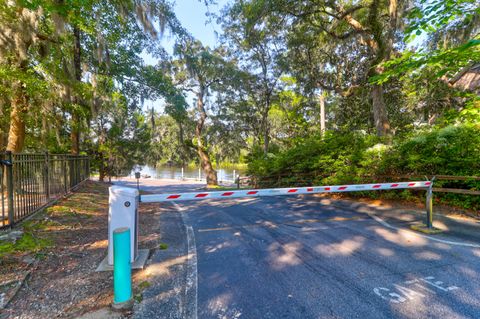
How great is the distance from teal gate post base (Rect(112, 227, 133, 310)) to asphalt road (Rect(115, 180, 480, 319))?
64 cm

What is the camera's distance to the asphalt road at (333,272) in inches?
95.8

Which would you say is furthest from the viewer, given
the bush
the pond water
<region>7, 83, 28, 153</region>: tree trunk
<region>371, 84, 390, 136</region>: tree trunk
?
the pond water

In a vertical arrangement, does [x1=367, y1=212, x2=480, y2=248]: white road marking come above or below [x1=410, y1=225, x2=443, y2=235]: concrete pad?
below

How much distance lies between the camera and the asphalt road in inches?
95.8

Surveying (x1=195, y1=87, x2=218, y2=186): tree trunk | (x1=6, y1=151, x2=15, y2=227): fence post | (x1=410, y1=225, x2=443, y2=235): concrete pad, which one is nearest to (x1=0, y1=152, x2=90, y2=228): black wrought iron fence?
(x1=6, y1=151, x2=15, y2=227): fence post

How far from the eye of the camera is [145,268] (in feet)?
10.9

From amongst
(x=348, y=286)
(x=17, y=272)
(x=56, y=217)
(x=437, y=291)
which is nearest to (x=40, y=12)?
→ (x=56, y=217)

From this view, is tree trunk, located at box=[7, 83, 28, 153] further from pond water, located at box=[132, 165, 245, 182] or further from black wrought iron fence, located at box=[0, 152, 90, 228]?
pond water, located at box=[132, 165, 245, 182]

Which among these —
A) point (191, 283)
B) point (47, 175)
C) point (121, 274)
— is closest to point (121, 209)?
point (121, 274)

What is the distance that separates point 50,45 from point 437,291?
37.0ft

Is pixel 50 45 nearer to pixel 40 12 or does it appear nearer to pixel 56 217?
pixel 40 12

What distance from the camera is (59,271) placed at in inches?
126

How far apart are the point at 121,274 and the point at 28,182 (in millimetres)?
4216

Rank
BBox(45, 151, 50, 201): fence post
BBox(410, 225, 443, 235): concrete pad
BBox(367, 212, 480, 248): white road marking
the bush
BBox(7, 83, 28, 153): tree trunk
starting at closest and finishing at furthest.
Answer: BBox(367, 212, 480, 248): white road marking
BBox(410, 225, 443, 235): concrete pad
the bush
BBox(45, 151, 50, 201): fence post
BBox(7, 83, 28, 153): tree trunk
